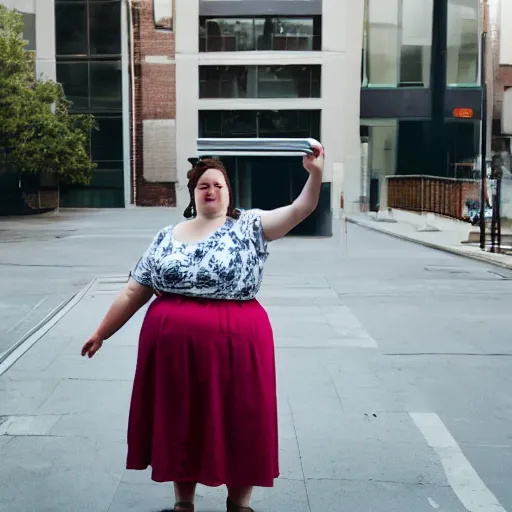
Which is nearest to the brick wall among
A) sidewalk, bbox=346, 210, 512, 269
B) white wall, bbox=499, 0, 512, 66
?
sidewalk, bbox=346, 210, 512, 269

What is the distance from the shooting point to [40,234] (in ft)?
93.6

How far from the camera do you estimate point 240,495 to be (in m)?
4.18

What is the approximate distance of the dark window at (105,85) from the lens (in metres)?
50.1

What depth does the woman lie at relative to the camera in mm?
3918

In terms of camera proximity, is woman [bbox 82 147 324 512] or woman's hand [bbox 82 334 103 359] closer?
woman [bbox 82 147 324 512]

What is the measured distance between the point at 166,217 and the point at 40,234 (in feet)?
43.7

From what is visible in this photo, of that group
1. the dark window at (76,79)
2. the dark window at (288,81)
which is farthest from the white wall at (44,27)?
the dark window at (288,81)

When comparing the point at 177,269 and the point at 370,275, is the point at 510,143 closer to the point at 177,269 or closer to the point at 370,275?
the point at 370,275

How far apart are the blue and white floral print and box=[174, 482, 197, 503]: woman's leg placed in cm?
90

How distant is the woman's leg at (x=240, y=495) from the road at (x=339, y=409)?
1.08 ft

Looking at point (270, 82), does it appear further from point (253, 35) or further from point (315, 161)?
point (315, 161)

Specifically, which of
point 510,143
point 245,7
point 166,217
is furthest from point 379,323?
point 245,7

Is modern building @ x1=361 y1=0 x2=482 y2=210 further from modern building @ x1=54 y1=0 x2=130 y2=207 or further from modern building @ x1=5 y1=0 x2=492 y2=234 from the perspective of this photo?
modern building @ x1=54 y1=0 x2=130 y2=207

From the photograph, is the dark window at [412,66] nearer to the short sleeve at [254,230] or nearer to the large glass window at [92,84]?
the large glass window at [92,84]
